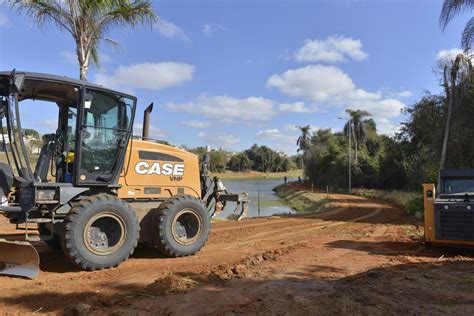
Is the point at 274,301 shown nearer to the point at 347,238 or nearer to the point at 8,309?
the point at 8,309

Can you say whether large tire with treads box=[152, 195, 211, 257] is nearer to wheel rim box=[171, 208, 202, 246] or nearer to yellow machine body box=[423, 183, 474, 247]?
wheel rim box=[171, 208, 202, 246]

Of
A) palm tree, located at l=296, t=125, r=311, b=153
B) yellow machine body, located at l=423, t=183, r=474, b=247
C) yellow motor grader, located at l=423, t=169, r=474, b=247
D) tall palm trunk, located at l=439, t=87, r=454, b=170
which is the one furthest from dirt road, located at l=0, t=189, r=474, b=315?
palm tree, located at l=296, t=125, r=311, b=153

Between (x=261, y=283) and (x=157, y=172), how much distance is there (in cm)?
344

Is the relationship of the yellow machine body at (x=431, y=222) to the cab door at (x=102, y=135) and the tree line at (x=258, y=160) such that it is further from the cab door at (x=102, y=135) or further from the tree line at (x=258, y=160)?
the tree line at (x=258, y=160)

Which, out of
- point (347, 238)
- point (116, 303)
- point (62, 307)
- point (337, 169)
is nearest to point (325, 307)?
point (116, 303)

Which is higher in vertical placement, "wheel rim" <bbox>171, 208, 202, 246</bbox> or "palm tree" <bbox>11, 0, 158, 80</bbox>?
"palm tree" <bbox>11, 0, 158, 80</bbox>

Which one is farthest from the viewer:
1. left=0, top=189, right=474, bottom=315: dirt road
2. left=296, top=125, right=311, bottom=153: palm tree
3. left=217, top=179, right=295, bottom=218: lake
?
left=296, top=125, right=311, bottom=153: palm tree

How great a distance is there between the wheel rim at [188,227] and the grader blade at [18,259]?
9.09 feet

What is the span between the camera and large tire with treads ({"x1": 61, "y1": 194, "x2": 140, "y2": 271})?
286 inches

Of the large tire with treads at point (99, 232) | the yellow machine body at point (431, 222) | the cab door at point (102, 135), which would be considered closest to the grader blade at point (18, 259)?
the large tire with treads at point (99, 232)

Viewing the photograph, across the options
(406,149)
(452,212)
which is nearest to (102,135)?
(452,212)

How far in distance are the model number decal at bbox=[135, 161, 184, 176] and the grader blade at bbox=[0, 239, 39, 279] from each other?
2469 millimetres

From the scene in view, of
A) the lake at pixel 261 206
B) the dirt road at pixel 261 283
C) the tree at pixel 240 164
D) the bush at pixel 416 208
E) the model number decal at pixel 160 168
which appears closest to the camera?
the dirt road at pixel 261 283

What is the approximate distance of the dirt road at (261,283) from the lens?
565cm
